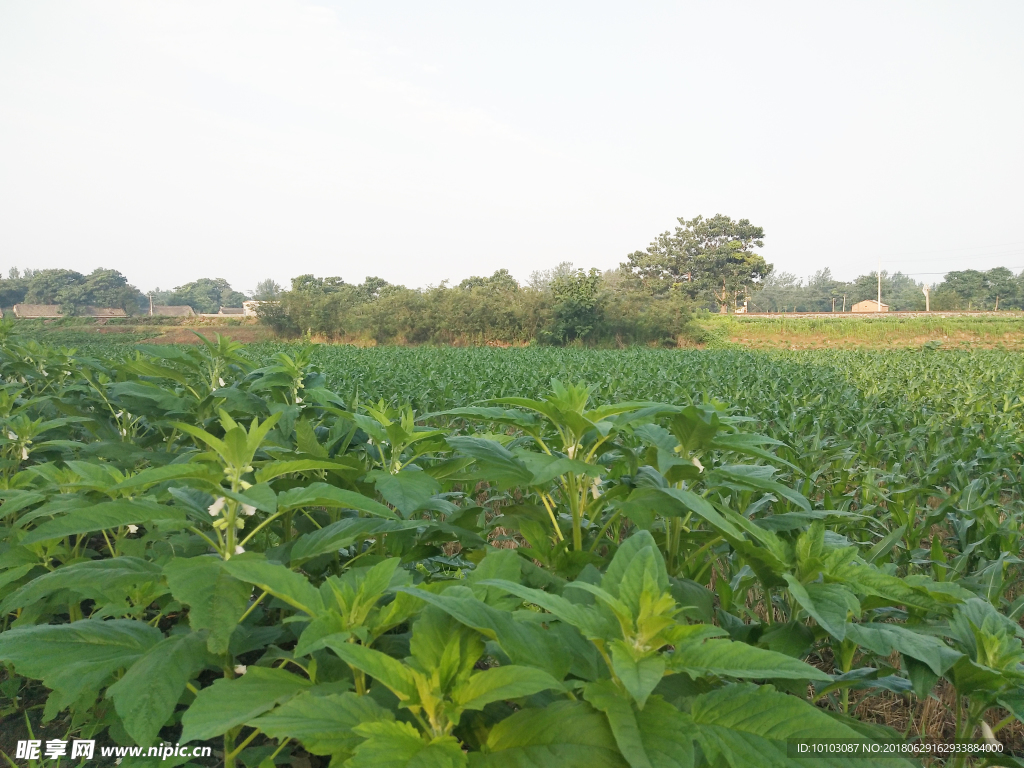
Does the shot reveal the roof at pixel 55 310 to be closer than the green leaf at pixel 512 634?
No

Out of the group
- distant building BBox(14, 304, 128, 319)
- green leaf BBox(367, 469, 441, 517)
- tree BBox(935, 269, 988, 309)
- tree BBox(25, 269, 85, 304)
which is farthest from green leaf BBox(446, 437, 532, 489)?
tree BBox(25, 269, 85, 304)

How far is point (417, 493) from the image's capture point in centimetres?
146

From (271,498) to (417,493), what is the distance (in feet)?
1.32

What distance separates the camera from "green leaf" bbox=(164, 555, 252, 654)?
3.58 feet

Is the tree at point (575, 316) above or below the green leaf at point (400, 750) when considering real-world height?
above

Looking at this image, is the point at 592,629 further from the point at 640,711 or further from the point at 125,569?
the point at 125,569

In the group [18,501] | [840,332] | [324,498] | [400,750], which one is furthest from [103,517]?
[840,332]

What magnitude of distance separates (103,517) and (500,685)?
0.91 metres

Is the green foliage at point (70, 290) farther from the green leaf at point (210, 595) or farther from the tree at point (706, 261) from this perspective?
the green leaf at point (210, 595)

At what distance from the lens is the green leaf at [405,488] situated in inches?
55.0

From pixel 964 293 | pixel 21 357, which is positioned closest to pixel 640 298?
pixel 21 357

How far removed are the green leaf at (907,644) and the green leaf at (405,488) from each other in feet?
3.04

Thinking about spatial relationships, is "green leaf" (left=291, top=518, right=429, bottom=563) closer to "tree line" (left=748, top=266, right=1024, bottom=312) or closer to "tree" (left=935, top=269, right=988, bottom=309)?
"tree line" (left=748, top=266, right=1024, bottom=312)

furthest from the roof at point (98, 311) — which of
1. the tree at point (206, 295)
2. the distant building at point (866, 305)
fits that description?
the distant building at point (866, 305)
